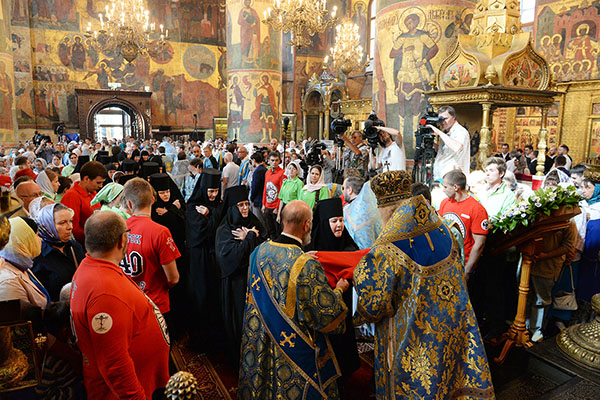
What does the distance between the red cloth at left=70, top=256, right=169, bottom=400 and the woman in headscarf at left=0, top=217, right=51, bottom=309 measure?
44cm

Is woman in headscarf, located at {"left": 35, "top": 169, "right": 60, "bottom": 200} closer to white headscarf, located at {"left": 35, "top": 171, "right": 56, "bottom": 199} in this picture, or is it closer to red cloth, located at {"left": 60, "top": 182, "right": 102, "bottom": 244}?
white headscarf, located at {"left": 35, "top": 171, "right": 56, "bottom": 199}

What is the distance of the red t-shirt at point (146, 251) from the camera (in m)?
3.16

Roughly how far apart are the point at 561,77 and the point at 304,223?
15715 millimetres

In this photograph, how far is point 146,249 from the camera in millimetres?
3162

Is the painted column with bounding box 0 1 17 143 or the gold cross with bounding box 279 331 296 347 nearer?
the gold cross with bounding box 279 331 296 347

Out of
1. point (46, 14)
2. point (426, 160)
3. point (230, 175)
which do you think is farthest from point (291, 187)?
point (46, 14)

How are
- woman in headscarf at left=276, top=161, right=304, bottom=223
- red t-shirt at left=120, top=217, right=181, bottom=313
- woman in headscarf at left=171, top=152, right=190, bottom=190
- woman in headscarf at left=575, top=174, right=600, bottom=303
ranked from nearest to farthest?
red t-shirt at left=120, top=217, right=181, bottom=313 < woman in headscarf at left=575, top=174, right=600, bottom=303 < woman in headscarf at left=276, top=161, right=304, bottom=223 < woman in headscarf at left=171, top=152, right=190, bottom=190

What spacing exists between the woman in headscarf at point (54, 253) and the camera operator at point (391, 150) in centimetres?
422

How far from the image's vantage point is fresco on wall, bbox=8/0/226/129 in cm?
2117

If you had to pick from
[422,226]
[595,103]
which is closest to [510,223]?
[422,226]

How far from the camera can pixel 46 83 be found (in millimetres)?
21609

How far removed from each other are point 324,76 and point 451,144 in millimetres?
19370

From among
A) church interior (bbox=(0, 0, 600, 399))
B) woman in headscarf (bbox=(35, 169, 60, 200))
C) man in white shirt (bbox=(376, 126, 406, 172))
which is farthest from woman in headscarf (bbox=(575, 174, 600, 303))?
woman in headscarf (bbox=(35, 169, 60, 200))

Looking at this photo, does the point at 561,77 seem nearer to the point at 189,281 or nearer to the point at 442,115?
the point at 442,115
